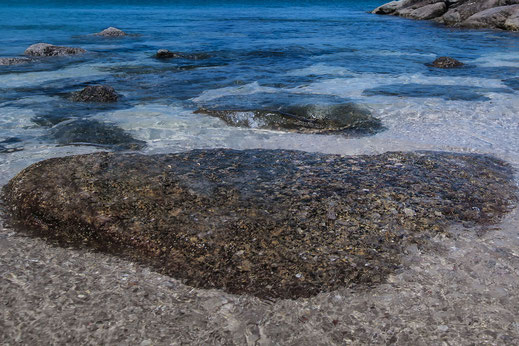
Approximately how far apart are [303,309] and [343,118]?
4.71 m

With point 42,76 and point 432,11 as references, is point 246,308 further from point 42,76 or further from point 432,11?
point 432,11

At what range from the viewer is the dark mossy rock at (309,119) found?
676cm

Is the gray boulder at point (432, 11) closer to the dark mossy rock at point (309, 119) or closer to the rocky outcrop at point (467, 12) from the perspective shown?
the rocky outcrop at point (467, 12)

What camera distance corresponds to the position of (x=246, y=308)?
111 inches

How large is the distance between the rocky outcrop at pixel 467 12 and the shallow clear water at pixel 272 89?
425cm

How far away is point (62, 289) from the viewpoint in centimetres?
296

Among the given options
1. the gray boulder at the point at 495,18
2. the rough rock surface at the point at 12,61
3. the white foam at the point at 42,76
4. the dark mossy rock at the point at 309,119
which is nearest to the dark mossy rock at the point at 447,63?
the dark mossy rock at the point at 309,119

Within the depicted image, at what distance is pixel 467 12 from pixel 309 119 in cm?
2221

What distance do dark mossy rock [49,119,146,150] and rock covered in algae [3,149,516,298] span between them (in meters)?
1.45

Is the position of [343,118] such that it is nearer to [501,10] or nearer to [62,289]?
[62,289]

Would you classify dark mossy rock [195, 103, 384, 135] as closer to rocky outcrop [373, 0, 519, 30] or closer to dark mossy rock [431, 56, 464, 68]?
dark mossy rock [431, 56, 464, 68]

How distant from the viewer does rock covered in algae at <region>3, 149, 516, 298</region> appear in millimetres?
3182

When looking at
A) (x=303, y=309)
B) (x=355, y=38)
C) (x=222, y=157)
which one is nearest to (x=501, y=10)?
(x=355, y=38)

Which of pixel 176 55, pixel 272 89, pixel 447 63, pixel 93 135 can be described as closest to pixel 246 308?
pixel 93 135
